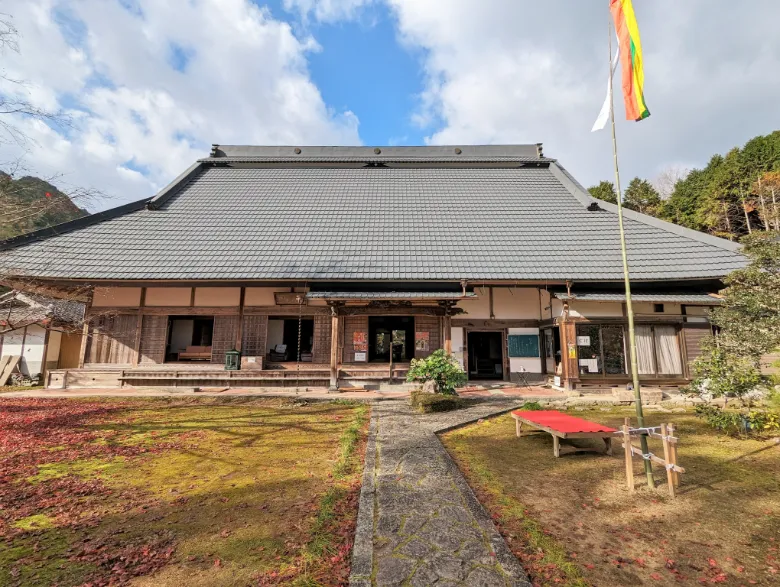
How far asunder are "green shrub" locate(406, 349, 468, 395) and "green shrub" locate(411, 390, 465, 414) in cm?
39

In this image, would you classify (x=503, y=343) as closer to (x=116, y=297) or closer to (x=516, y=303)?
(x=516, y=303)

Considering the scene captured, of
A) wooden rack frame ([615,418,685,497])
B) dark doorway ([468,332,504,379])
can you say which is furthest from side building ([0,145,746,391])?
wooden rack frame ([615,418,685,497])

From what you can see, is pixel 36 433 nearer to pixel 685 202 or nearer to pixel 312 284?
pixel 312 284

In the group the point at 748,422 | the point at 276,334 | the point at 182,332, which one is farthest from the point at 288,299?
the point at 748,422

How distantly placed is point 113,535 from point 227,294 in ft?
31.3

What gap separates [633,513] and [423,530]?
2242 mm

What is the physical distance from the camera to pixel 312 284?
38.2 feet

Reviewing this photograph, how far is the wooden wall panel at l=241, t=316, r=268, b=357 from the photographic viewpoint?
11906 mm

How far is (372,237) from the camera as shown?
13.1 meters

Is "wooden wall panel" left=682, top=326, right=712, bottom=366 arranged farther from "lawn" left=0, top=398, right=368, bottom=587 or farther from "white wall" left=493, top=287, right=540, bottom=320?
"lawn" left=0, top=398, right=368, bottom=587

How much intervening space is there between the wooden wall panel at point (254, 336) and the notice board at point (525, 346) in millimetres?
8108

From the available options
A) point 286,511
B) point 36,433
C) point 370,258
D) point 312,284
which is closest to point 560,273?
point 370,258

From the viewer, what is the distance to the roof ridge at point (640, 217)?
37.8 feet

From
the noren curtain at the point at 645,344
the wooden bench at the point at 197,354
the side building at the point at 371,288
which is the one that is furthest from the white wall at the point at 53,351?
the noren curtain at the point at 645,344
